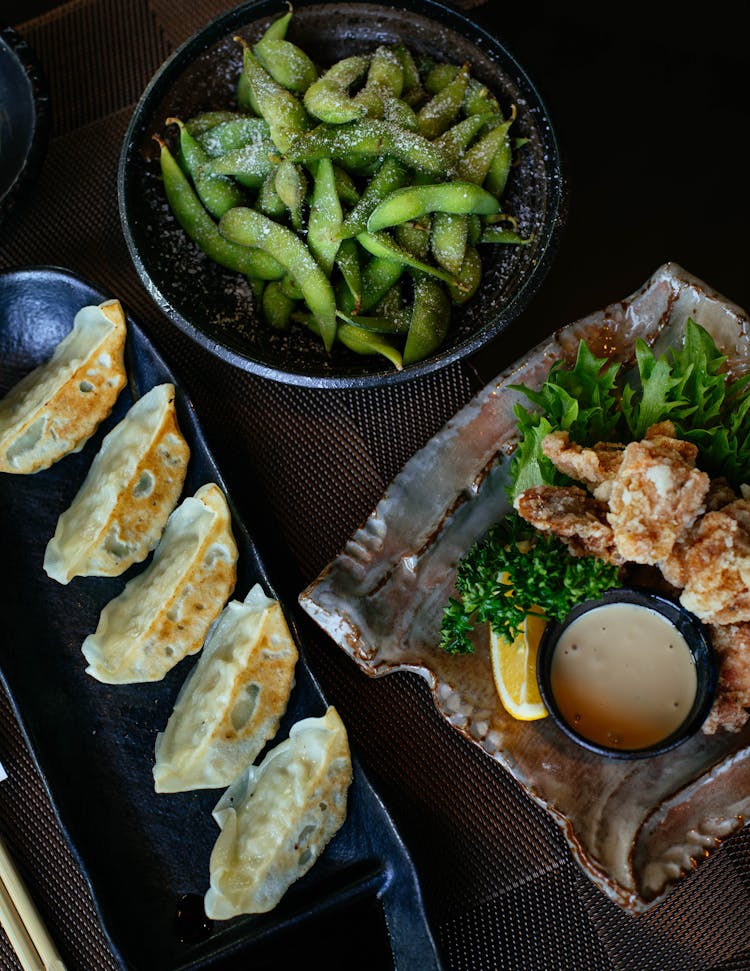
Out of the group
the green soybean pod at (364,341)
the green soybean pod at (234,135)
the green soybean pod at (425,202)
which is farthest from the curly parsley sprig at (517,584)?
the green soybean pod at (234,135)

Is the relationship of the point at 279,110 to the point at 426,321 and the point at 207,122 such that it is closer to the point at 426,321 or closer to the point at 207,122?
the point at 207,122

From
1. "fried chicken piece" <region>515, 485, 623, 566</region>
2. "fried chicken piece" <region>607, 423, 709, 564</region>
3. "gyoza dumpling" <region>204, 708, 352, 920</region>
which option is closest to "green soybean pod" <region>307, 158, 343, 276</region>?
"fried chicken piece" <region>515, 485, 623, 566</region>

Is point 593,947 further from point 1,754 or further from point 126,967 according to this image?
point 1,754

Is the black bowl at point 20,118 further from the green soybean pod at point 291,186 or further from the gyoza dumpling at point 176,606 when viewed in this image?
the gyoza dumpling at point 176,606

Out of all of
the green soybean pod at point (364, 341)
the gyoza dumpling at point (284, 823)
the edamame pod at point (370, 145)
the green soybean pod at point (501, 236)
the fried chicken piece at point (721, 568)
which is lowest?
the gyoza dumpling at point (284, 823)

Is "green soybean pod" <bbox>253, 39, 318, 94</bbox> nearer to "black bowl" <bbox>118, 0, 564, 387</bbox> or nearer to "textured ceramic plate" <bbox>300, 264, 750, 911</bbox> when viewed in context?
"black bowl" <bbox>118, 0, 564, 387</bbox>

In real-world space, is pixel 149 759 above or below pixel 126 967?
above

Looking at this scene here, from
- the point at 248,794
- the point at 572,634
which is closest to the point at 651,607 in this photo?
the point at 572,634
